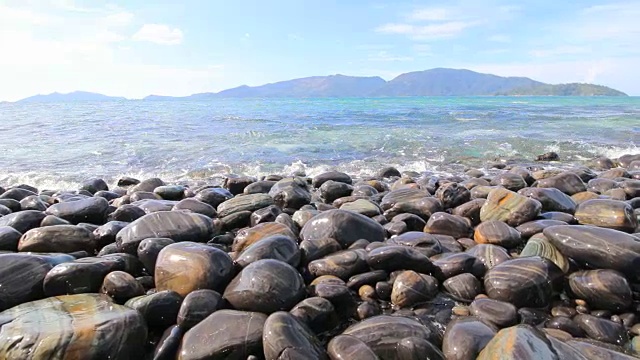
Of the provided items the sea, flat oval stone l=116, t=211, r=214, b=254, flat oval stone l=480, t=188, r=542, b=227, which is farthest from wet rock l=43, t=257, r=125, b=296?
the sea

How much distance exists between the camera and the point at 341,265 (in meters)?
4.16

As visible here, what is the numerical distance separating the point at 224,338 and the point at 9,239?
3228 mm

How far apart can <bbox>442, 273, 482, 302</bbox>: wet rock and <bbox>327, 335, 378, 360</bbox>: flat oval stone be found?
1.32 meters

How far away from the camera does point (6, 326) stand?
301 centimetres

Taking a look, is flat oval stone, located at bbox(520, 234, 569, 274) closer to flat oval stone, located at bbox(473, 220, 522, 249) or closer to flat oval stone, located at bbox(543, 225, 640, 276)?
flat oval stone, located at bbox(543, 225, 640, 276)

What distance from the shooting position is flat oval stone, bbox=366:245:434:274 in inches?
161

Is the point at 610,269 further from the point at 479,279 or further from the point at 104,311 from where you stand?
the point at 104,311

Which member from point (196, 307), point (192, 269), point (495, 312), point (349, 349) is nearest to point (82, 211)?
point (192, 269)

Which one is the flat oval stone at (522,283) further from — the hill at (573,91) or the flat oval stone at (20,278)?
the hill at (573,91)

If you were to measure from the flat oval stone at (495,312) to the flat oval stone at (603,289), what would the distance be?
0.72 m

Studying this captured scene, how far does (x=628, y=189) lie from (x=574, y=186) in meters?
0.91

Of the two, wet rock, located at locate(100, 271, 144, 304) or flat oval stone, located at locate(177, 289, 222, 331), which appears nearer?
flat oval stone, located at locate(177, 289, 222, 331)

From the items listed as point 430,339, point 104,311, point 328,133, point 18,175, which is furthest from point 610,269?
point 328,133

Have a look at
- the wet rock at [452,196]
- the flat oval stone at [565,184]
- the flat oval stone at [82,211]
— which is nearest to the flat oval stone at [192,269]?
the flat oval stone at [82,211]
